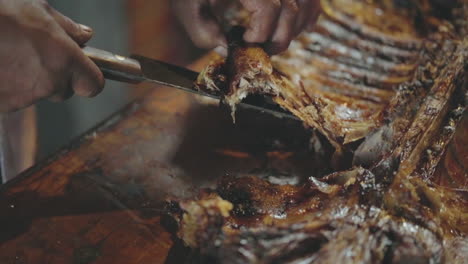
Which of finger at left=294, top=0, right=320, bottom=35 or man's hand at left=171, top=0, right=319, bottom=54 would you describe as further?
finger at left=294, top=0, right=320, bottom=35

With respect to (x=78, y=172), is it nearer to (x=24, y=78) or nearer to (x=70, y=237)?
(x=70, y=237)

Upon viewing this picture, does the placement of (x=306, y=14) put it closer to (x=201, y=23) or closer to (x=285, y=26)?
(x=285, y=26)

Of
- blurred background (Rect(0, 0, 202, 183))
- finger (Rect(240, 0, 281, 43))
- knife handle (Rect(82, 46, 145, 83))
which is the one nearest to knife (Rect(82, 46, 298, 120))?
knife handle (Rect(82, 46, 145, 83))

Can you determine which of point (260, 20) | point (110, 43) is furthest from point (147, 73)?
point (110, 43)

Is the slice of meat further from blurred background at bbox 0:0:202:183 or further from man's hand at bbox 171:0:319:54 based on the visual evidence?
blurred background at bbox 0:0:202:183

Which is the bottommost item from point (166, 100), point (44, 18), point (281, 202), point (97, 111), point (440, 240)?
point (97, 111)

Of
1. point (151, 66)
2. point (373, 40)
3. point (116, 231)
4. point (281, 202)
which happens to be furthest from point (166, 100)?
point (373, 40)
